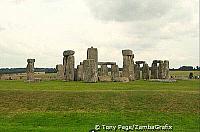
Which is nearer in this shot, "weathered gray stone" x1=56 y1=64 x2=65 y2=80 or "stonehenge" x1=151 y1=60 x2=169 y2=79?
"weathered gray stone" x1=56 y1=64 x2=65 y2=80

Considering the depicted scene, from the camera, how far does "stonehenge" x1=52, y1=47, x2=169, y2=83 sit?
45062mm

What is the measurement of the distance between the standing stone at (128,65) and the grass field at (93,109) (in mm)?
20849

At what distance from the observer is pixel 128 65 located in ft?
169

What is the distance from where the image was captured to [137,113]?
24.9m

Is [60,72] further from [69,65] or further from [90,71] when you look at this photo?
[90,71]

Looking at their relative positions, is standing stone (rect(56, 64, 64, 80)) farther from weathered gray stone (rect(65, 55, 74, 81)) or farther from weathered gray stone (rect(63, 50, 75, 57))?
weathered gray stone (rect(63, 50, 75, 57))

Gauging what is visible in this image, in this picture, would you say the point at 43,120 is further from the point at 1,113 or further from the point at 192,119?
the point at 192,119

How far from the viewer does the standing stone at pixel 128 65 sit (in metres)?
51.2

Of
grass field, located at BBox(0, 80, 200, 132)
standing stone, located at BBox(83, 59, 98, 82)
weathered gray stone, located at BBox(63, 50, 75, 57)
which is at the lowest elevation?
grass field, located at BBox(0, 80, 200, 132)

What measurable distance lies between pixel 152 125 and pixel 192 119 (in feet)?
10.1

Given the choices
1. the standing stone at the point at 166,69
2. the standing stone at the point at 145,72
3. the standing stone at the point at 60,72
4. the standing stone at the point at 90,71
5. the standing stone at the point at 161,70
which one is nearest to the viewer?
the standing stone at the point at 90,71

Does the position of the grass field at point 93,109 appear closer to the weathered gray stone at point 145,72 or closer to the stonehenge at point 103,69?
the stonehenge at point 103,69

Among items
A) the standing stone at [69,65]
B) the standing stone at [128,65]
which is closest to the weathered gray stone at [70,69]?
the standing stone at [69,65]

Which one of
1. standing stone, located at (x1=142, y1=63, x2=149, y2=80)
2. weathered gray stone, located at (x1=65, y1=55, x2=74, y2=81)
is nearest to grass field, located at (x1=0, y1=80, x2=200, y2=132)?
weathered gray stone, located at (x1=65, y1=55, x2=74, y2=81)
